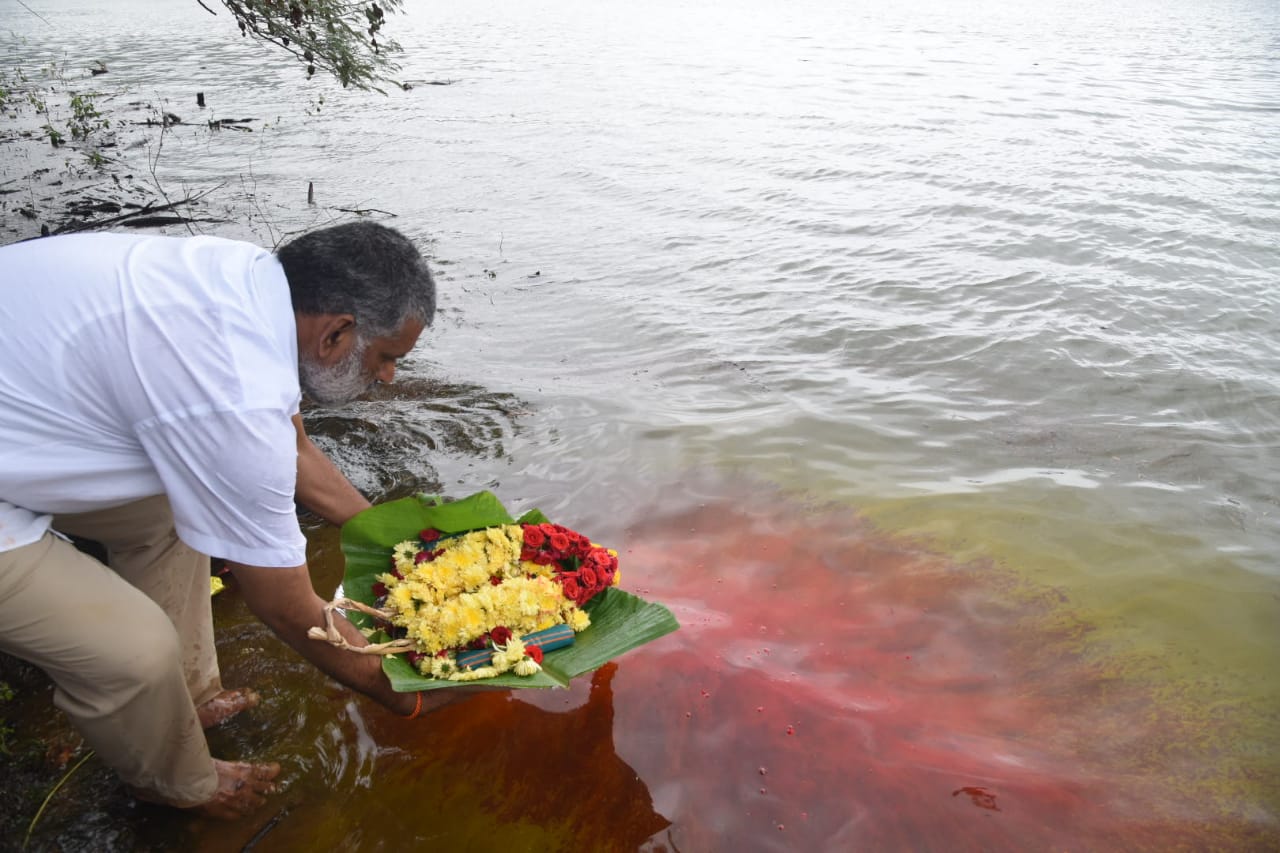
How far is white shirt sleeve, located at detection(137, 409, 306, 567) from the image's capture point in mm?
2059

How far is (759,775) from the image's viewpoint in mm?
2996

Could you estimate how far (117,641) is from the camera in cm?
233

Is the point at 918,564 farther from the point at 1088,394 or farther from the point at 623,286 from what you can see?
the point at 623,286

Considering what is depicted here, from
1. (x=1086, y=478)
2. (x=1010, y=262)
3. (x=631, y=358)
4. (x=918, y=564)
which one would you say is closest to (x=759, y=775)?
(x=918, y=564)

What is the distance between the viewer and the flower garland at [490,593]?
281cm

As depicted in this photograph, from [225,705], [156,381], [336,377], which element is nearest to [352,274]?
[336,377]

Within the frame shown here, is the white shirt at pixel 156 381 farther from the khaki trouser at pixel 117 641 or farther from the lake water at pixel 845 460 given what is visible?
the lake water at pixel 845 460

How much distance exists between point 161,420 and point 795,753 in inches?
89.8

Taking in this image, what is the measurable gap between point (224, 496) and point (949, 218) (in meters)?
9.73

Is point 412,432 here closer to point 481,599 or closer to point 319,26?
point 481,599

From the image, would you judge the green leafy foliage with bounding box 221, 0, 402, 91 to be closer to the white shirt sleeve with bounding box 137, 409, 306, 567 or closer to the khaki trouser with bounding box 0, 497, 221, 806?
the khaki trouser with bounding box 0, 497, 221, 806

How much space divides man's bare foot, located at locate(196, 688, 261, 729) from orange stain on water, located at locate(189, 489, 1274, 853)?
284mm

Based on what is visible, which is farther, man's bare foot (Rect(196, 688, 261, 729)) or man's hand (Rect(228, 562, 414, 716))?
man's bare foot (Rect(196, 688, 261, 729))

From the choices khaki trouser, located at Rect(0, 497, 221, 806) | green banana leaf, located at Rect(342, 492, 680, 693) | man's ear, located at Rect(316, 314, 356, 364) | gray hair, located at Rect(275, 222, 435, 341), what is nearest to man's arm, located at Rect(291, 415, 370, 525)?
green banana leaf, located at Rect(342, 492, 680, 693)
